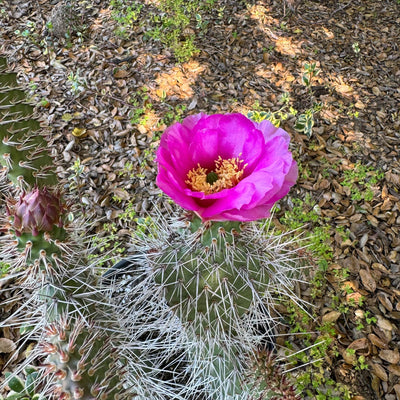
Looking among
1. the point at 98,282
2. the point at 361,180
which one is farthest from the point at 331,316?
the point at 98,282

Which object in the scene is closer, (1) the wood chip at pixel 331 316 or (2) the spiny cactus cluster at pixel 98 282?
(2) the spiny cactus cluster at pixel 98 282

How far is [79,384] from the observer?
76 cm

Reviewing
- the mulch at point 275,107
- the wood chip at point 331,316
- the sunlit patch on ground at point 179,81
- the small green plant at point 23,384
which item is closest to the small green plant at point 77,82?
the mulch at point 275,107

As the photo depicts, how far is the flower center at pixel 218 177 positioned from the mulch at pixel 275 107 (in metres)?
0.92

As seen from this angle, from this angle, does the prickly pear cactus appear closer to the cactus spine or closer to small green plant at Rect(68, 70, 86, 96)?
the cactus spine

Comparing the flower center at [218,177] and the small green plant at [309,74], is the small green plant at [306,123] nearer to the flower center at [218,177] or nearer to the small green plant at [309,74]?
the small green plant at [309,74]

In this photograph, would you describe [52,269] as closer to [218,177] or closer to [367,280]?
[218,177]

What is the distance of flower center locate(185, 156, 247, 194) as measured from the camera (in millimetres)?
766

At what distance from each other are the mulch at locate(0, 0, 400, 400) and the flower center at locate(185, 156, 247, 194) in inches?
36.3

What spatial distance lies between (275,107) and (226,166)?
183 centimetres

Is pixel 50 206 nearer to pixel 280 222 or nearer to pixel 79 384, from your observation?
pixel 79 384

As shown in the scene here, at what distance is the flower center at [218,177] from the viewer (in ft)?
2.51

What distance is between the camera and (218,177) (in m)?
0.79

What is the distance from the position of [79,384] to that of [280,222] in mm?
1353
